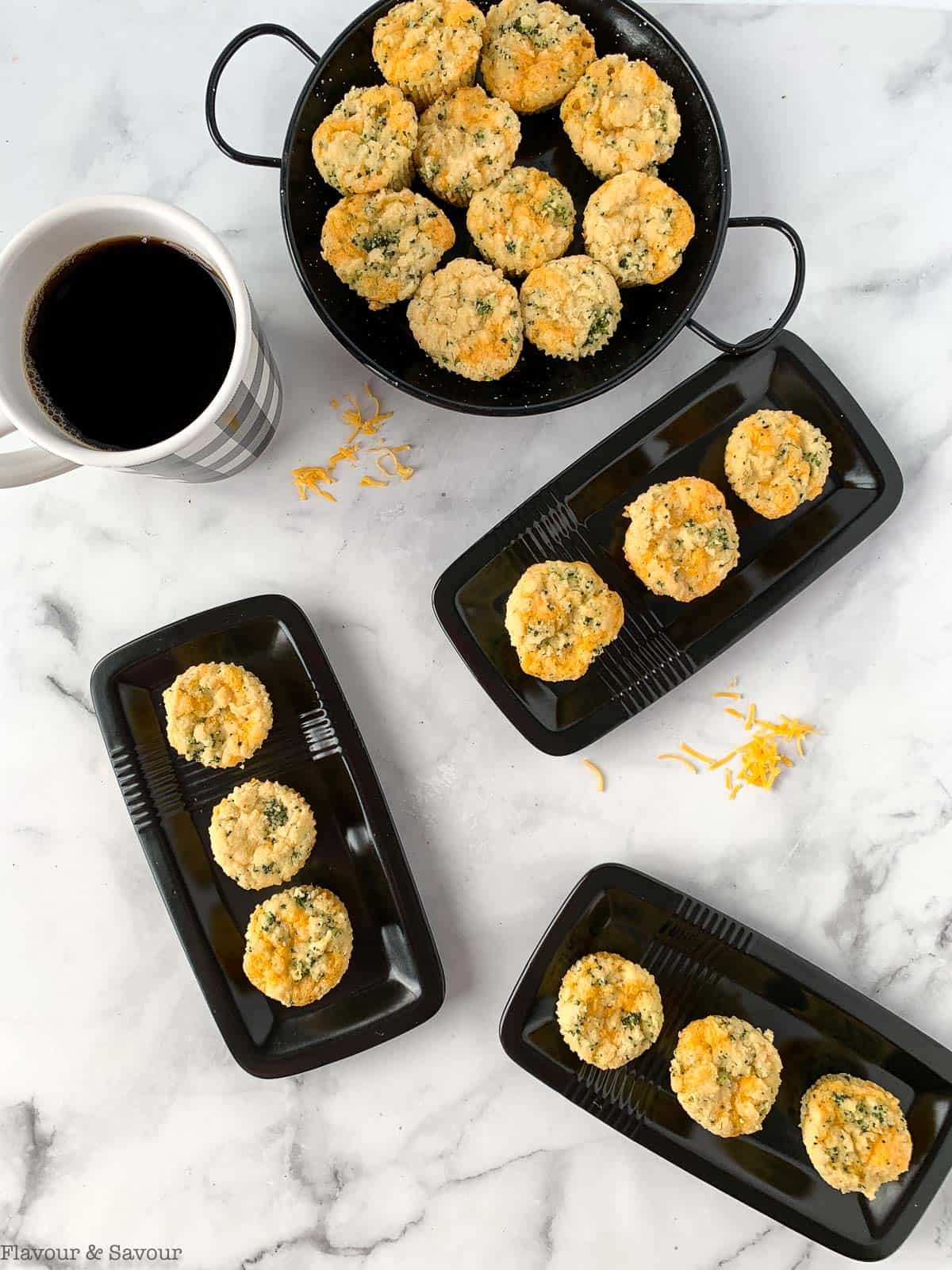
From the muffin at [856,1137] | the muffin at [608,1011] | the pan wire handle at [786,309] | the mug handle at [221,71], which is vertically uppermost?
the mug handle at [221,71]

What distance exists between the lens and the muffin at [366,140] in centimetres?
120

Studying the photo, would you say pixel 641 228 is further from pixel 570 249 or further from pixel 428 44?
pixel 428 44

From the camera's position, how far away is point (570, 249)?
1.31 m

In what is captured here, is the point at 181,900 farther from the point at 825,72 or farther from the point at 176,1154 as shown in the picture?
the point at 825,72

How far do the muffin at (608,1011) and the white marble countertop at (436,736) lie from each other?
0.43 ft

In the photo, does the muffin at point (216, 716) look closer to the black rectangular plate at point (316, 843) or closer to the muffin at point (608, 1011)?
the black rectangular plate at point (316, 843)

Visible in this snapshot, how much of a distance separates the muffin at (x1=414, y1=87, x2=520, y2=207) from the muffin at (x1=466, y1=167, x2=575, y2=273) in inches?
1.0

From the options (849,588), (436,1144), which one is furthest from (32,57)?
(436,1144)

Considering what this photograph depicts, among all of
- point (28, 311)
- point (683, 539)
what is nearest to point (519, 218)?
point (683, 539)

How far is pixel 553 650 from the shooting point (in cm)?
126

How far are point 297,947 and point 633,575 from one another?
0.67 meters

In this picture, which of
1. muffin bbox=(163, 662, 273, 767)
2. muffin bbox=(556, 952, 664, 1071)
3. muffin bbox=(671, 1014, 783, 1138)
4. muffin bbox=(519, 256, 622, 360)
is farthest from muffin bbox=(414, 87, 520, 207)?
muffin bbox=(671, 1014, 783, 1138)

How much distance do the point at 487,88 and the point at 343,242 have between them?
0.30 m

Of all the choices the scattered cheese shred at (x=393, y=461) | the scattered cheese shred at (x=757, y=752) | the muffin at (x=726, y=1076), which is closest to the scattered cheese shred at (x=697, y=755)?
the scattered cheese shred at (x=757, y=752)
